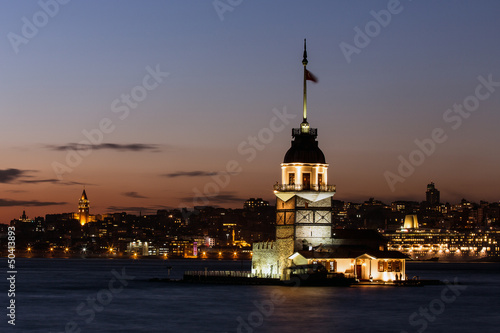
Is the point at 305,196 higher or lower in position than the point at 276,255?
higher

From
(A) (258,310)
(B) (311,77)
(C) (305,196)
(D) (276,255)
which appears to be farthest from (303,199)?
(A) (258,310)

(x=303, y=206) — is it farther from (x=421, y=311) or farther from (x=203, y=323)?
(x=203, y=323)

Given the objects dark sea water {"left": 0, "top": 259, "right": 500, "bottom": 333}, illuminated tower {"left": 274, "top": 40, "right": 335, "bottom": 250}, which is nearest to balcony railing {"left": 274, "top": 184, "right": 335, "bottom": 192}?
illuminated tower {"left": 274, "top": 40, "right": 335, "bottom": 250}

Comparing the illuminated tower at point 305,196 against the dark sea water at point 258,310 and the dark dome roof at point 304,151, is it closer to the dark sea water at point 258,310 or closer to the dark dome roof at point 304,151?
the dark dome roof at point 304,151

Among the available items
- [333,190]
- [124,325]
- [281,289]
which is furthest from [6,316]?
[333,190]

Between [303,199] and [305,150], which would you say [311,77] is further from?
[303,199]

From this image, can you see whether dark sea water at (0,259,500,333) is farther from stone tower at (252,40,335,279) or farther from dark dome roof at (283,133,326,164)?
dark dome roof at (283,133,326,164)

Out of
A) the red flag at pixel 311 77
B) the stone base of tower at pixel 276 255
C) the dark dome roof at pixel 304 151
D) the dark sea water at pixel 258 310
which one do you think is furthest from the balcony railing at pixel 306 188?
the red flag at pixel 311 77
